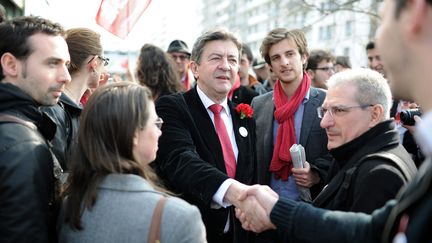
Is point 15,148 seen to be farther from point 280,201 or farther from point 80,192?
point 280,201

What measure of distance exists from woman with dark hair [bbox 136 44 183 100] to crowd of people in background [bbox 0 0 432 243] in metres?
1.69

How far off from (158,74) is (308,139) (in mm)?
2060

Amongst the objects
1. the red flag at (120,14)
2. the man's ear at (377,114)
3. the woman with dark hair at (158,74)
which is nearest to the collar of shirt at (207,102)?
the man's ear at (377,114)

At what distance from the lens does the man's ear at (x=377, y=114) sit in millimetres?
3047

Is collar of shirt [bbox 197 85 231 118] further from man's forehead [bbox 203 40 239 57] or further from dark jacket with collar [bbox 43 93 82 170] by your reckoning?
dark jacket with collar [bbox 43 93 82 170]

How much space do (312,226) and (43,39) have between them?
1.56 m

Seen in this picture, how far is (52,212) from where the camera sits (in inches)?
92.6

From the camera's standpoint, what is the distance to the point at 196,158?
320 centimetres

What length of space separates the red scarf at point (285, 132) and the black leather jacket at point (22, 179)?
2.25 meters

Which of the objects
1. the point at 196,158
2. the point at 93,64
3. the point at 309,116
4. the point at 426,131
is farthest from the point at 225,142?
the point at 426,131

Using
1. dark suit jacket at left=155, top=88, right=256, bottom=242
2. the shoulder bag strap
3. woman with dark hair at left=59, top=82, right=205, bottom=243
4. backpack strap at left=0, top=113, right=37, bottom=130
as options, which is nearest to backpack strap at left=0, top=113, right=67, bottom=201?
backpack strap at left=0, top=113, right=37, bottom=130

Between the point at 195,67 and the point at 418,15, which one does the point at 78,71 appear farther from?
the point at 418,15

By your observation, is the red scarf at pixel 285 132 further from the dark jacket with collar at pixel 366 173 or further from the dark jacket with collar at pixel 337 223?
the dark jacket with collar at pixel 337 223

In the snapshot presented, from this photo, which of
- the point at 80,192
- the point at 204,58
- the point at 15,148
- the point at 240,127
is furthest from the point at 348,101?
the point at 15,148
